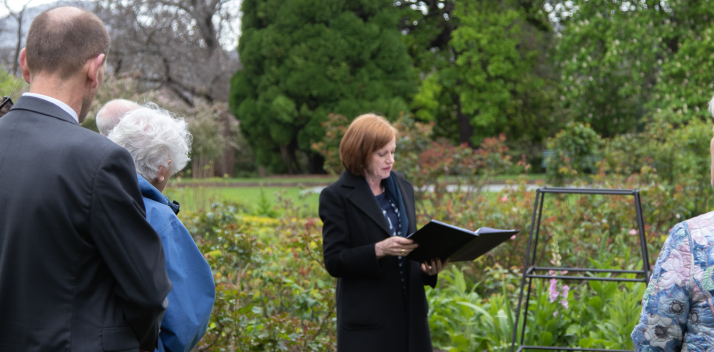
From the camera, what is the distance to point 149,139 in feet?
6.28

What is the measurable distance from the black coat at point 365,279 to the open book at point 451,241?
20 cm

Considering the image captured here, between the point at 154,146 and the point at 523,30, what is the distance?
24186mm

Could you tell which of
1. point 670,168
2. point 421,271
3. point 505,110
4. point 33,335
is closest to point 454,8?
point 505,110

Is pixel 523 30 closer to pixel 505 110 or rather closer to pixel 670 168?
pixel 505 110

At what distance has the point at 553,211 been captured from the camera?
6.23 meters

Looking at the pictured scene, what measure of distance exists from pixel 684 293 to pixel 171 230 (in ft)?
4.60

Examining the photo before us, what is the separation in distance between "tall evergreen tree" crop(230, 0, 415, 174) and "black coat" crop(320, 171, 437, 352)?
17243 mm

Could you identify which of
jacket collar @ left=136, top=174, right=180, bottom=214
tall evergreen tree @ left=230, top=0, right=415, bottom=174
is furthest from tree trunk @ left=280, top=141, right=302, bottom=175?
jacket collar @ left=136, top=174, right=180, bottom=214

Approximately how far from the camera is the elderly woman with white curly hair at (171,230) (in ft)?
5.82

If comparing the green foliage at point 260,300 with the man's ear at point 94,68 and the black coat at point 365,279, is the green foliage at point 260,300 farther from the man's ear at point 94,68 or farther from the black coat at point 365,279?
the man's ear at point 94,68

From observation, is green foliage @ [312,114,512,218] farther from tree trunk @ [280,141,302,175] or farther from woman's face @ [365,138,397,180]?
tree trunk @ [280,141,302,175]

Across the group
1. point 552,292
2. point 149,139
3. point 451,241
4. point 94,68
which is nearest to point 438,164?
point 552,292

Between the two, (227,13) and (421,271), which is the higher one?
(227,13)

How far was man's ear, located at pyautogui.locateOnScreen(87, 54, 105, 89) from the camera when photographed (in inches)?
60.7
